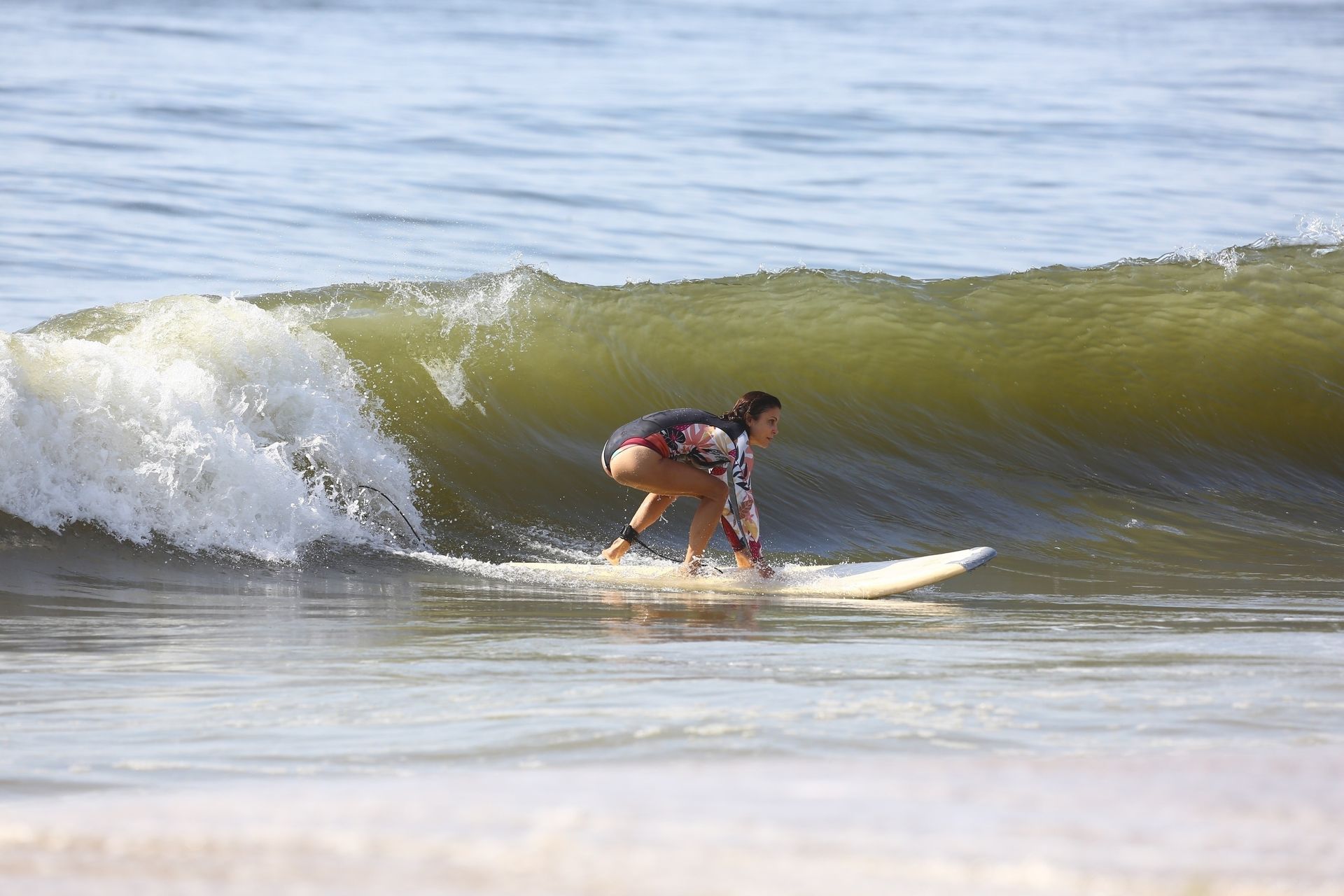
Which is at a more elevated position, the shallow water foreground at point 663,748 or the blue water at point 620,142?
the blue water at point 620,142

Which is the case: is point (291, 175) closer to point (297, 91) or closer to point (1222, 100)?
point (297, 91)

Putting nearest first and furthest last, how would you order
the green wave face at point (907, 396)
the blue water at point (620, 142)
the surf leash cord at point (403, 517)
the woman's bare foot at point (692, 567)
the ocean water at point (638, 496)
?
the ocean water at point (638, 496) < the woman's bare foot at point (692, 567) < the surf leash cord at point (403, 517) < the green wave face at point (907, 396) < the blue water at point (620, 142)

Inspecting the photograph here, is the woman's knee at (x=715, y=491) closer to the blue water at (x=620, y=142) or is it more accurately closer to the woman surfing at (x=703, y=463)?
the woman surfing at (x=703, y=463)

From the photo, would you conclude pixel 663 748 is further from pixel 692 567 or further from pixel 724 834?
pixel 692 567

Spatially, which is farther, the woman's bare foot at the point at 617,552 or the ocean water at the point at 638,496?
the woman's bare foot at the point at 617,552

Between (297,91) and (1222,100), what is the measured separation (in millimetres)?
20316

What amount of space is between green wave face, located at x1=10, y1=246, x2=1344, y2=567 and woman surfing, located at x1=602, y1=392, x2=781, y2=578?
3.93ft

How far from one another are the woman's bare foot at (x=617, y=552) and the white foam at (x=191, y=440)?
1.41 m

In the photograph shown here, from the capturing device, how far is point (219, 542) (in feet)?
26.1

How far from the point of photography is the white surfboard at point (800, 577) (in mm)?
7316

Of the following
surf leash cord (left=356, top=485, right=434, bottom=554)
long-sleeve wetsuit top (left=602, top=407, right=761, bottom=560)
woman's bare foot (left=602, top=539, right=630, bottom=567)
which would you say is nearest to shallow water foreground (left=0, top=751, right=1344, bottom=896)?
long-sleeve wetsuit top (left=602, top=407, right=761, bottom=560)

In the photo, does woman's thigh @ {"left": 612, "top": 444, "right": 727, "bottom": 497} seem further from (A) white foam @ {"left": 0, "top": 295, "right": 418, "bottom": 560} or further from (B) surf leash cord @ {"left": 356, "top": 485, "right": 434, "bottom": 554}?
(A) white foam @ {"left": 0, "top": 295, "right": 418, "bottom": 560}

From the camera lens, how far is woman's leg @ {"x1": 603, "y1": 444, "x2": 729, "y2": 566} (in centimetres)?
794

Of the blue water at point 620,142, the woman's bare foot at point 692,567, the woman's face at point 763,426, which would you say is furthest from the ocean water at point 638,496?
the woman's face at point 763,426
